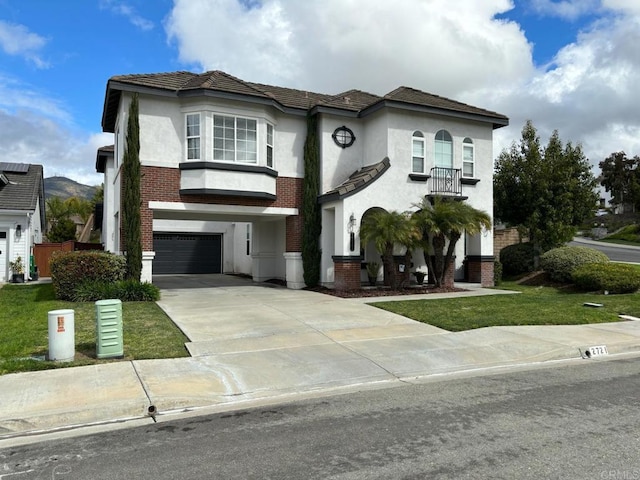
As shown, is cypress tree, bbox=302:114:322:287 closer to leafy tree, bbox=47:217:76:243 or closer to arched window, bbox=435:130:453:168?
arched window, bbox=435:130:453:168

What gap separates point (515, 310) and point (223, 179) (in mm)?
9693

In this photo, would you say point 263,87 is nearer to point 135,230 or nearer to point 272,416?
point 135,230

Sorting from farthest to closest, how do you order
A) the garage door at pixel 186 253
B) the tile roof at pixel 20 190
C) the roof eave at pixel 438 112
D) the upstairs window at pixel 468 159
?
1. the garage door at pixel 186 253
2. the tile roof at pixel 20 190
3. the upstairs window at pixel 468 159
4. the roof eave at pixel 438 112

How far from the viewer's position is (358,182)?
16.5 m

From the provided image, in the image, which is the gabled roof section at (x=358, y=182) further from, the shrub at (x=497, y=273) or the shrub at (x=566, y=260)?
the shrub at (x=566, y=260)

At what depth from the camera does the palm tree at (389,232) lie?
49.2 feet

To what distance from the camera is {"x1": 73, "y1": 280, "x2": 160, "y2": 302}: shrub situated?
44.0 ft

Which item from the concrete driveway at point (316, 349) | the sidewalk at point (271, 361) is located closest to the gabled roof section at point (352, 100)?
the concrete driveway at point (316, 349)

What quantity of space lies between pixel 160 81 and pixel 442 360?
506 inches

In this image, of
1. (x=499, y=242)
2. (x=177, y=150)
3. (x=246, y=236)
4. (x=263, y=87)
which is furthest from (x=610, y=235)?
(x=177, y=150)

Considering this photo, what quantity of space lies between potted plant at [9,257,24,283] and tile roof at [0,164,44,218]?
7.37 ft

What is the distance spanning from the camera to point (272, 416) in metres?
5.33

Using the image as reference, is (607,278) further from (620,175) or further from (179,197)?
(620,175)

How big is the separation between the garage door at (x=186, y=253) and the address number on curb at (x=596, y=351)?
72.7 feet
